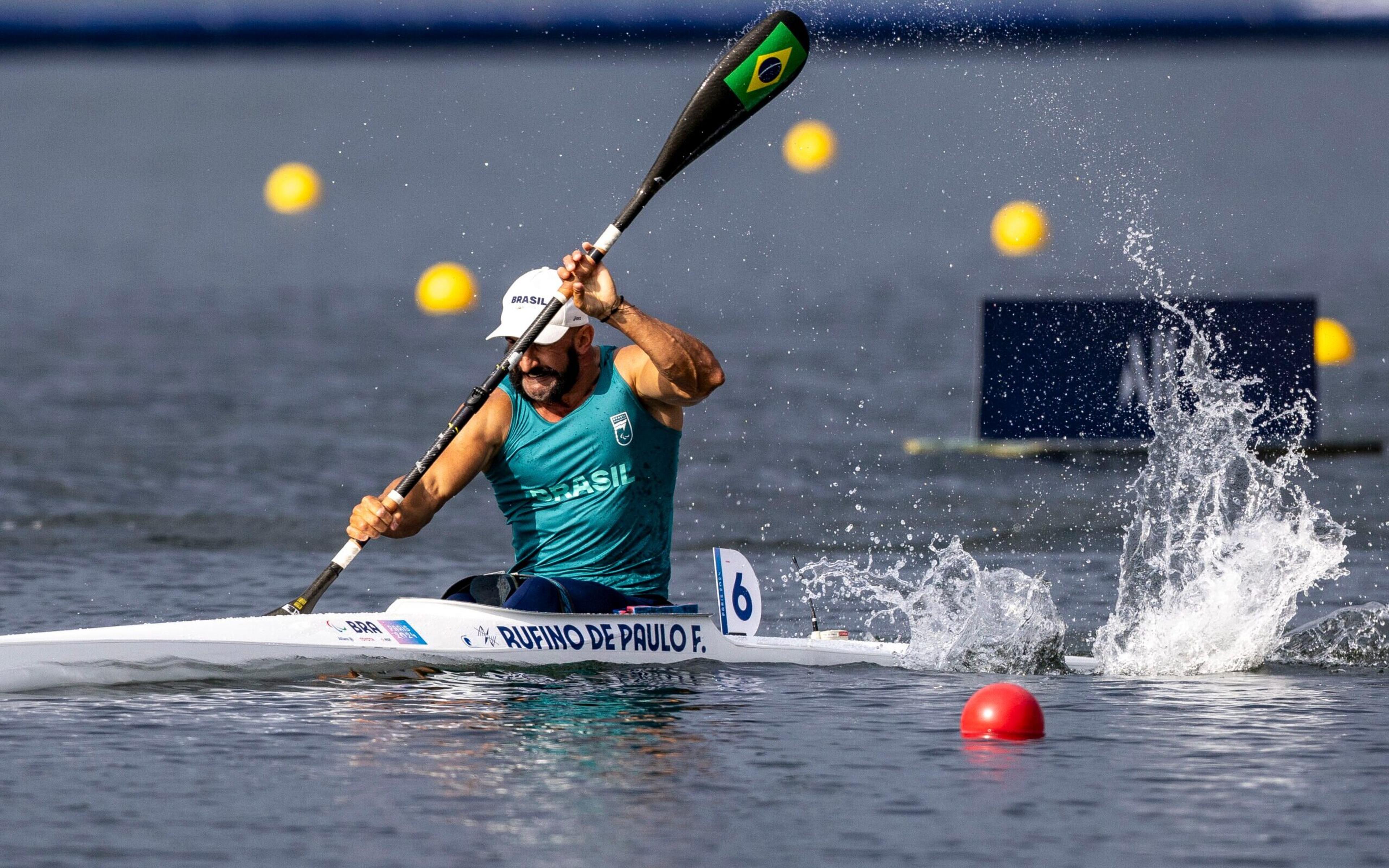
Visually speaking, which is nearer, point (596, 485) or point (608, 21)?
point (596, 485)

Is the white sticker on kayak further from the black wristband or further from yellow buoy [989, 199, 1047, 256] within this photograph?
→ yellow buoy [989, 199, 1047, 256]

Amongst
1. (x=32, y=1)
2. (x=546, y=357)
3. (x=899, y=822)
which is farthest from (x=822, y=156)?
(x=899, y=822)

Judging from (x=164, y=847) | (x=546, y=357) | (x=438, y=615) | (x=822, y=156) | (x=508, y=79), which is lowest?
A: (x=164, y=847)

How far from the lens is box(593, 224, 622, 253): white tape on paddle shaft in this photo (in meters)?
8.13

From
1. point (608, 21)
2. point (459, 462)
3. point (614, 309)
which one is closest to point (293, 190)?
point (608, 21)

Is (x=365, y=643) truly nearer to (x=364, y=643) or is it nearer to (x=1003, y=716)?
(x=364, y=643)

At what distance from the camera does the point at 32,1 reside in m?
46.1

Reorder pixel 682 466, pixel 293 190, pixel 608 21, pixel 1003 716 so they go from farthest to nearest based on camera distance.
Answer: pixel 608 21, pixel 293 190, pixel 682 466, pixel 1003 716

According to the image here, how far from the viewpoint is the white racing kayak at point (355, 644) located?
7.93 metres

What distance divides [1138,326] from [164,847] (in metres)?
9.49

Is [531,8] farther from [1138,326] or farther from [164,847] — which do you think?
[164,847]

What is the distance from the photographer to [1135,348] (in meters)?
14.2

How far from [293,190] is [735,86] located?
26.6 m

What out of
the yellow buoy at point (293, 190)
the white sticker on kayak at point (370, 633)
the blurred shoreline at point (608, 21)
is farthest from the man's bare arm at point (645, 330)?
the blurred shoreline at point (608, 21)
